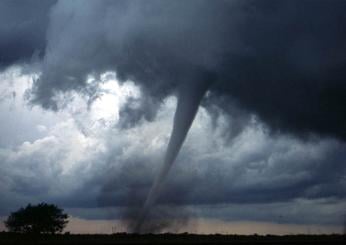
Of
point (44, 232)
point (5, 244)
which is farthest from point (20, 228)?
point (5, 244)

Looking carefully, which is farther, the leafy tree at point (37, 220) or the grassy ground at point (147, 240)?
the leafy tree at point (37, 220)

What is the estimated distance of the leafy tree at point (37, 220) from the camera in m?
133

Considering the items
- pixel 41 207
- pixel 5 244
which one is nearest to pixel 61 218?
pixel 41 207

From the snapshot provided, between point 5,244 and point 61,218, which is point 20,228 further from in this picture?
point 5,244

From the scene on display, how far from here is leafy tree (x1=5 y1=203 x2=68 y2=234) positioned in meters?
133

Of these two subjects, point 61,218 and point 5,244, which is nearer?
point 5,244

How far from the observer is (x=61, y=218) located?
13788 cm

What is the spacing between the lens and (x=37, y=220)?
134125 millimetres

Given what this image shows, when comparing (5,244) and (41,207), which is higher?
(41,207)

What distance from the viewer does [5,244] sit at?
3142 inches

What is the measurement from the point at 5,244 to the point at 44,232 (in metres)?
54.6

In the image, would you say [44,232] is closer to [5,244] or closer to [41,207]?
[41,207]

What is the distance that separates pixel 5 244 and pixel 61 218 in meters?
58.5

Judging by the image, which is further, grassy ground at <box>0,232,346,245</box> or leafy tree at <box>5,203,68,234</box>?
leafy tree at <box>5,203,68,234</box>
